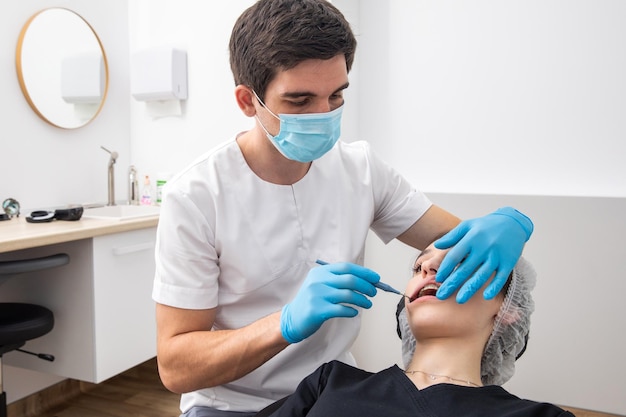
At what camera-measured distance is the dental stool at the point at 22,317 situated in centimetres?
167

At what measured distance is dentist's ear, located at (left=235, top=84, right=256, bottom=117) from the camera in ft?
3.77

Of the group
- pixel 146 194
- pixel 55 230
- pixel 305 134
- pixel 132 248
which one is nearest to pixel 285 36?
pixel 305 134

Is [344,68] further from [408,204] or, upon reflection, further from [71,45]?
[71,45]

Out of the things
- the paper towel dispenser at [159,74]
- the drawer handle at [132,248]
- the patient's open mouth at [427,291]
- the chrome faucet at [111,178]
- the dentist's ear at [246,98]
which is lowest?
the drawer handle at [132,248]

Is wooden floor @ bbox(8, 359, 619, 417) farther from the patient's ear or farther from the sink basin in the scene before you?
the patient's ear

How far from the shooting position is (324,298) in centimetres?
96

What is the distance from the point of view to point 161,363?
107 centimetres

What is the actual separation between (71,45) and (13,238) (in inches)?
47.1

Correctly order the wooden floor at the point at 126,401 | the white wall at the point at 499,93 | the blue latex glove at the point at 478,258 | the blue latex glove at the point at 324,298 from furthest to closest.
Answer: the wooden floor at the point at 126,401 → the white wall at the point at 499,93 → the blue latex glove at the point at 478,258 → the blue latex glove at the point at 324,298

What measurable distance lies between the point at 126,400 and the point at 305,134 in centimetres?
183

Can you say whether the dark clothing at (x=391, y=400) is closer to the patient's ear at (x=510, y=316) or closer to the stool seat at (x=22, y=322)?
the patient's ear at (x=510, y=316)

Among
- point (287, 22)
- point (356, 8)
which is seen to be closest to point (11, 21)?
point (356, 8)

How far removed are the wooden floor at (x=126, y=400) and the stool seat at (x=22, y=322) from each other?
24.2 inches

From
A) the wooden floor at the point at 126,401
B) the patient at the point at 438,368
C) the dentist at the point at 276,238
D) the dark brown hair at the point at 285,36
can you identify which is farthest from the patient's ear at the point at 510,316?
the wooden floor at the point at 126,401
